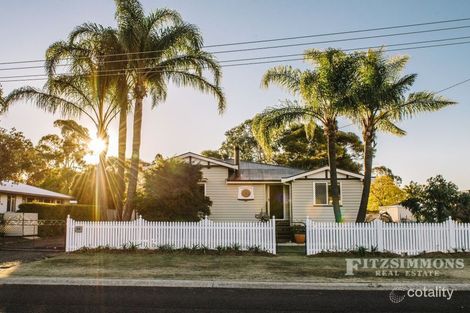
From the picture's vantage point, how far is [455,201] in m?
17.3

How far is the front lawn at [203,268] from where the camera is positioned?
10070 millimetres

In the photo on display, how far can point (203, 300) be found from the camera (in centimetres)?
780

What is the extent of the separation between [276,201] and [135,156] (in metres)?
10.2

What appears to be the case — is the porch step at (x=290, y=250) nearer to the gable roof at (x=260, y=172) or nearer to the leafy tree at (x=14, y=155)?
the gable roof at (x=260, y=172)

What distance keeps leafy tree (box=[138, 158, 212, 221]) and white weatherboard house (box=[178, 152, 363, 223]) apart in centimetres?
557

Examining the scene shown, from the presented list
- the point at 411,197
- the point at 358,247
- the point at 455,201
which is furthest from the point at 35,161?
the point at 455,201

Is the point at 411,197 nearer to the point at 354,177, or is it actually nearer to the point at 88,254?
the point at 354,177

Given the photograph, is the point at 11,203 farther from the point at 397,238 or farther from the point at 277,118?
the point at 397,238

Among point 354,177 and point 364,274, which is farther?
point 354,177

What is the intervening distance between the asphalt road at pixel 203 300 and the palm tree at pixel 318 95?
9.38 m

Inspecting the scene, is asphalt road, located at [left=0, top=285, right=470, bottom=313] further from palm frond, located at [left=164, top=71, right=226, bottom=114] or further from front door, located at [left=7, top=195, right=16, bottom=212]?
front door, located at [left=7, top=195, right=16, bottom=212]

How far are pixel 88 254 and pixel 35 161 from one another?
6571mm

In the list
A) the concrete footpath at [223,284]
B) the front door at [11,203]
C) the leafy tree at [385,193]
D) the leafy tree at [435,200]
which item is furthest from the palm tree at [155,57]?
the leafy tree at [385,193]

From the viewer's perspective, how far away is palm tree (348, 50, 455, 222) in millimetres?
17016
